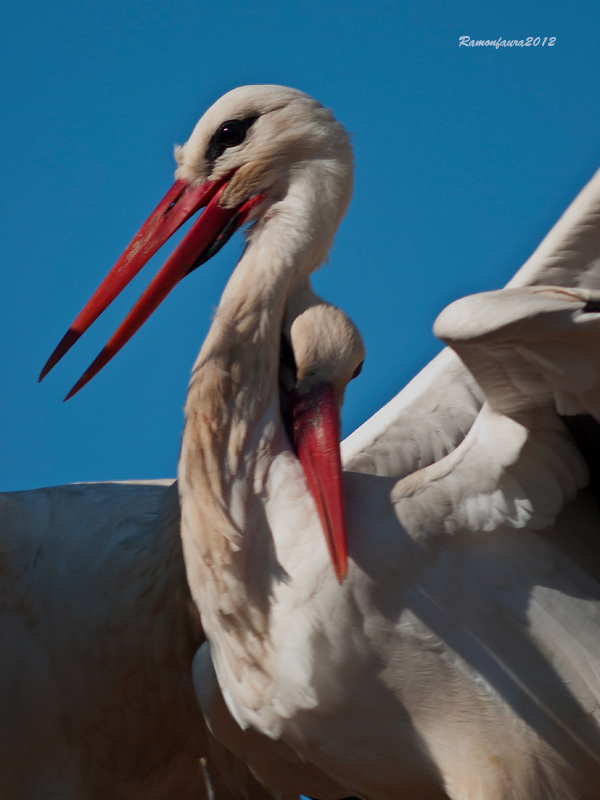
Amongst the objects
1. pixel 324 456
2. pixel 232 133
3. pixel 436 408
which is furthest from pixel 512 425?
pixel 232 133

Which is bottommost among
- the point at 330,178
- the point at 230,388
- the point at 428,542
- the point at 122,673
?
the point at 122,673

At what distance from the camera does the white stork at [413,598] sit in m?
2.09

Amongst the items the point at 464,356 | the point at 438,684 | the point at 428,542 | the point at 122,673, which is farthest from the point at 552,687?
the point at 122,673

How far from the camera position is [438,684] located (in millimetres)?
2111

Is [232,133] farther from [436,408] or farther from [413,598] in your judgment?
[413,598]

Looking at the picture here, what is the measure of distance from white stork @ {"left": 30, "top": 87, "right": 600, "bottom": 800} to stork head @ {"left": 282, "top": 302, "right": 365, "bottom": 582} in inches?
0.7

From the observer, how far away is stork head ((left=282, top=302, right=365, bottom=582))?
2.16 metres

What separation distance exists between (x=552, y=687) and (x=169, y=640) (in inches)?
39.9

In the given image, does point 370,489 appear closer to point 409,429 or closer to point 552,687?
point 552,687

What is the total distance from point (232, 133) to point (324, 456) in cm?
83

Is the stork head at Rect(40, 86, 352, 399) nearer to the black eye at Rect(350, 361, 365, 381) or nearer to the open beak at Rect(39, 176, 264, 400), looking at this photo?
the open beak at Rect(39, 176, 264, 400)

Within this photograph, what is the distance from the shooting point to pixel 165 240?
250 centimetres

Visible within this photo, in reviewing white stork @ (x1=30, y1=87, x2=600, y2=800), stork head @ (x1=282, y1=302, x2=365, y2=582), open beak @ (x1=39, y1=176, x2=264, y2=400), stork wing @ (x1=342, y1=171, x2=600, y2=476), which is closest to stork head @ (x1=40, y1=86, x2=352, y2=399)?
open beak @ (x1=39, y1=176, x2=264, y2=400)

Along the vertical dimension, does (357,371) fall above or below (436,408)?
above
